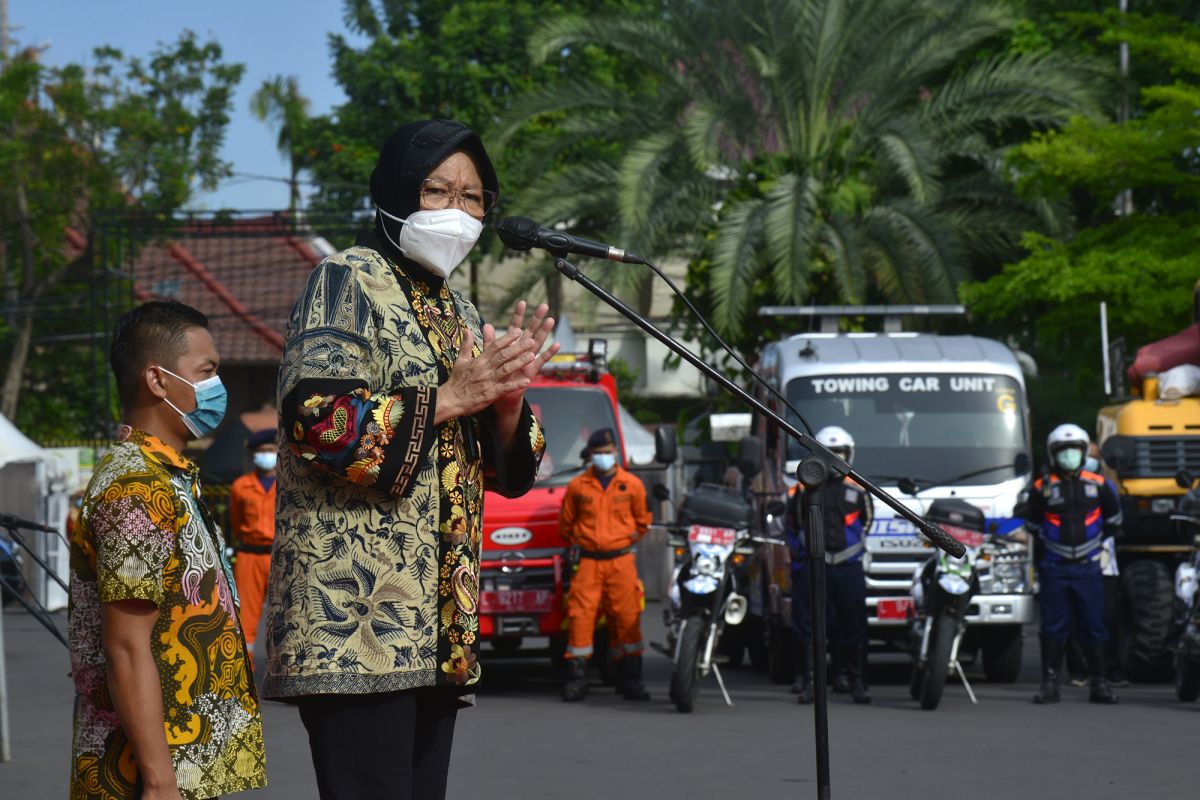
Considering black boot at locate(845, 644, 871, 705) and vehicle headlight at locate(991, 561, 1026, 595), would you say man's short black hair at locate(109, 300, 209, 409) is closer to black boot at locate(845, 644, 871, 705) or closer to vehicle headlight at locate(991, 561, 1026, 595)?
black boot at locate(845, 644, 871, 705)

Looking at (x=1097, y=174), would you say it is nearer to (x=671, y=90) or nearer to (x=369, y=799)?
(x=671, y=90)

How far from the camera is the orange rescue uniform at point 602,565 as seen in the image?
12961 mm

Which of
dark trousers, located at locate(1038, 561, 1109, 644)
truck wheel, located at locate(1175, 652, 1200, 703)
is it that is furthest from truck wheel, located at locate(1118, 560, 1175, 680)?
dark trousers, located at locate(1038, 561, 1109, 644)

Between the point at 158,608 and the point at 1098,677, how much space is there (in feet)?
31.6

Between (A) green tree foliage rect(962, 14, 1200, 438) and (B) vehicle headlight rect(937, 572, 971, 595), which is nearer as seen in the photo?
(B) vehicle headlight rect(937, 572, 971, 595)

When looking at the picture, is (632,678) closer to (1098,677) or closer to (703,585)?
(703,585)

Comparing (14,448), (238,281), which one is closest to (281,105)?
(238,281)

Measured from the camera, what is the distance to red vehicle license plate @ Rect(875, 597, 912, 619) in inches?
545

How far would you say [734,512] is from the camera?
12797 mm

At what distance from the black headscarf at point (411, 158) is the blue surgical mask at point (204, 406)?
0.52 m

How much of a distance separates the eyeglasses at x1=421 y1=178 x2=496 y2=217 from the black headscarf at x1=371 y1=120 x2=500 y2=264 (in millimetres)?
18

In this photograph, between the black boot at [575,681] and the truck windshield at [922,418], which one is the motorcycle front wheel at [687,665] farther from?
the truck windshield at [922,418]

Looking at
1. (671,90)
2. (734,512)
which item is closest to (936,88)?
(671,90)

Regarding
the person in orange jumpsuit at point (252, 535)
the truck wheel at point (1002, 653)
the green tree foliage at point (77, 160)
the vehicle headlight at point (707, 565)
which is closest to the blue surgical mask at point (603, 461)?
the vehicle headlight at point (707, 565)
